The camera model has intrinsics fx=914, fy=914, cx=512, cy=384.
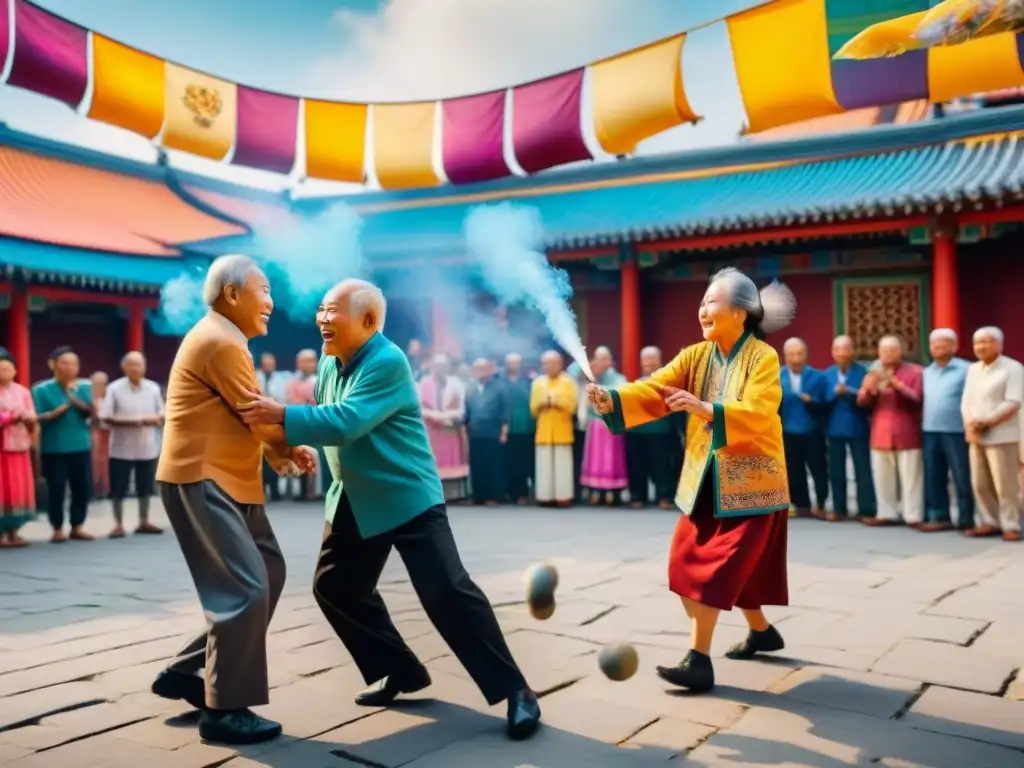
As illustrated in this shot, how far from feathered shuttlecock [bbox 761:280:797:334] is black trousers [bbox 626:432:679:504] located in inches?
233

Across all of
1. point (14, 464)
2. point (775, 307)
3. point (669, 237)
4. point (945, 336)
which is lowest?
point (14, 464)

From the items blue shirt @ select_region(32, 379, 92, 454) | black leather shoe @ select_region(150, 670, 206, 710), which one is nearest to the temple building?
blue shirt @ select_region(32, 379, 92, 454)

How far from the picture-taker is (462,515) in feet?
30.7

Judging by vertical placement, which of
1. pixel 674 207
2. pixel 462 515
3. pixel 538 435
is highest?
pixel 674 207

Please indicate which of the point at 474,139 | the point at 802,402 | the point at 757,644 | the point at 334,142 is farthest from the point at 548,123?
the point at 757,644

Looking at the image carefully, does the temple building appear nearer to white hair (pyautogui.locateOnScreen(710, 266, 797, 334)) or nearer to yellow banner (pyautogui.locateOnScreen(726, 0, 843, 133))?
yellow banner (pyautogui.locateOnScreen(726, 0, 843, 133))

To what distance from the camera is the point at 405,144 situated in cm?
1705

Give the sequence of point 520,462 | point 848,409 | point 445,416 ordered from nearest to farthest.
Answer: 1. point 848,409
2. point 445,416
3. point 520,462

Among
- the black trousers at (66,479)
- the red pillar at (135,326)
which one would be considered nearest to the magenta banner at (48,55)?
the red pillar at (135,326)

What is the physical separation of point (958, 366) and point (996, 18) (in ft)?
19.0

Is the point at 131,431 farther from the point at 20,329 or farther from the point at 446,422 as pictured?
the point at 20,329

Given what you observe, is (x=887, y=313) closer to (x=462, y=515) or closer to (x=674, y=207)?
(x=674, y=207)

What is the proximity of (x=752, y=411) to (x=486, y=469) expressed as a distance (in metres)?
7.12

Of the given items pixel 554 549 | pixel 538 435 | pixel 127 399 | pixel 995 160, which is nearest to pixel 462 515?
pixel 538 435
